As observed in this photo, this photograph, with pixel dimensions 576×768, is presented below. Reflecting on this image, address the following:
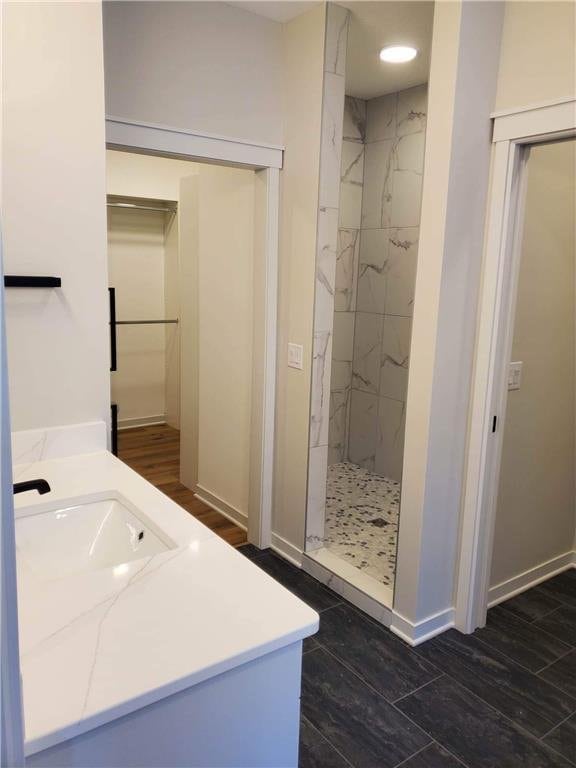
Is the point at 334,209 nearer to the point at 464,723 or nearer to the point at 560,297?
the point at 560,297

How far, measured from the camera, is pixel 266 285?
3025 mm

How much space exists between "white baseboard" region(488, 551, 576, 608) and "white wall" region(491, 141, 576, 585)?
0.03 m

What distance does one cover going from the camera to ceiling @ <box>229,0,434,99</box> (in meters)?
2.62

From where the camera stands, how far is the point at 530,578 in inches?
116

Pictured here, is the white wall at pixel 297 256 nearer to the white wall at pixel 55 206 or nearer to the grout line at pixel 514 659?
the grout line at pixel 514 659

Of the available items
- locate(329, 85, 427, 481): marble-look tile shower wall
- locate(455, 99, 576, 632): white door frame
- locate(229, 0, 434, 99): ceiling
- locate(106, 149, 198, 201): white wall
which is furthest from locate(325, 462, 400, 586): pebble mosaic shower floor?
locate(106, 149, 198, 201): white wall

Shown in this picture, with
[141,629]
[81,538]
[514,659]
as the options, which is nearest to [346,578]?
[514,659]

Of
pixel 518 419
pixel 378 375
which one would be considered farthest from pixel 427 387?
pixel 378 375

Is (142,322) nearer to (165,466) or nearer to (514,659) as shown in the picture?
(165,466)

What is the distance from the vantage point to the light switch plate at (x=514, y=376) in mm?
2549

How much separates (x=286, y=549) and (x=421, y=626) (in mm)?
911

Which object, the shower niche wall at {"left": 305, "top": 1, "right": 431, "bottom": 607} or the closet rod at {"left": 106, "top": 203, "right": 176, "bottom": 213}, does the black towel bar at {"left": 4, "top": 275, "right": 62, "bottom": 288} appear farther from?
the closet rod at {"left": 106, "top": 203, "right": 176, "bottom": 213}

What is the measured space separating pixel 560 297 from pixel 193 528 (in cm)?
213

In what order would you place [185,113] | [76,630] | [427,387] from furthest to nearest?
[185,113], [427,387], [76,630]
